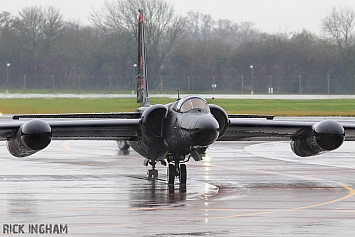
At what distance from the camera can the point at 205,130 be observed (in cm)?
1606

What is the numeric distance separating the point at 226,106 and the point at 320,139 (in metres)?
38.3

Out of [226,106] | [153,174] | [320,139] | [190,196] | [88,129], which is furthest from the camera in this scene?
[226,106]

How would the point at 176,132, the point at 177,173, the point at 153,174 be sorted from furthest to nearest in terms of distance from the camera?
1. the point at 153,174
2. the point at 177,173
3. the point at 176,132

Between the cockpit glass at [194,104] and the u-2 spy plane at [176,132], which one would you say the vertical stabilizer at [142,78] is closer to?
the u-2 spy plane at [176,132]

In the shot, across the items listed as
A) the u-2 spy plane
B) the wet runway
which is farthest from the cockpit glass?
the wet runway

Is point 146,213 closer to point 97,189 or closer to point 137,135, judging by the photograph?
point 97,189

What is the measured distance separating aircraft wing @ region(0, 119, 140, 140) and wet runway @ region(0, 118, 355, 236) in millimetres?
1079

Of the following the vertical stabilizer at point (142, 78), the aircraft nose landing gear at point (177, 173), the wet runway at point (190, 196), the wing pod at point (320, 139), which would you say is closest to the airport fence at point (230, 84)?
the vertical stabilizer at point (142, 78)

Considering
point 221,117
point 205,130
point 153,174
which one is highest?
point 221,117

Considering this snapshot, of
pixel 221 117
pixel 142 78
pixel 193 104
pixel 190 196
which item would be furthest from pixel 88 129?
pixel 142 78

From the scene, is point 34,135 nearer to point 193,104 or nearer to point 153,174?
point 193,104

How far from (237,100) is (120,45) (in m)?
15.2

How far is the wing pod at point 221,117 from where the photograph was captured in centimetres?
1806

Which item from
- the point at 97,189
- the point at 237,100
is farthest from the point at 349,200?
the point at 237,100
